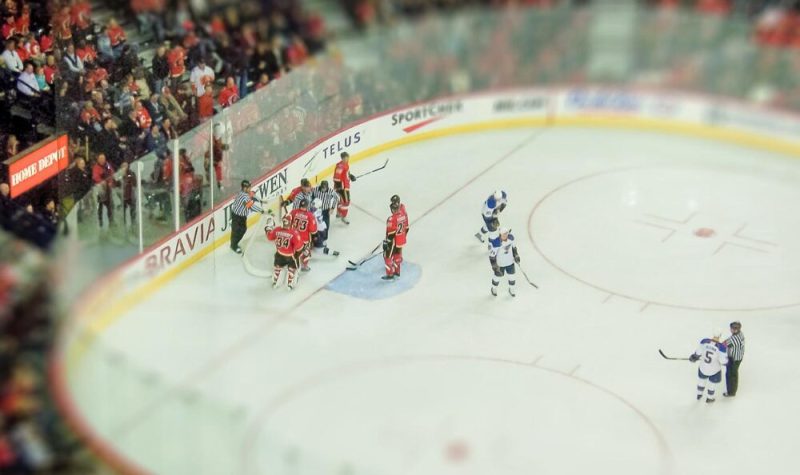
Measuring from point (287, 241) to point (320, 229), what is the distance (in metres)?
1.01

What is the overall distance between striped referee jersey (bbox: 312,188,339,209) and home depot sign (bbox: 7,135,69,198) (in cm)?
249

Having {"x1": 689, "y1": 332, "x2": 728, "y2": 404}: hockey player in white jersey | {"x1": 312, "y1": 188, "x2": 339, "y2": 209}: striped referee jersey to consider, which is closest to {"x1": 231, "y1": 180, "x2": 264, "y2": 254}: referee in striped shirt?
{"x1": 312, "y1": 188, "x2": 339, "y2": 209}: striped referee jersey

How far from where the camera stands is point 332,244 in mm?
13555

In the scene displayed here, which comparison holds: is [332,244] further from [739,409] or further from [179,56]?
[739,409]

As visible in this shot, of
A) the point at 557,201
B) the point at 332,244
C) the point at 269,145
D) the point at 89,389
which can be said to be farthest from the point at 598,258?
the point at 89,389

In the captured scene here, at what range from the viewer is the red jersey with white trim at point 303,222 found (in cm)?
1249

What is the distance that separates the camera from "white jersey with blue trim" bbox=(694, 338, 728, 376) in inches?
419

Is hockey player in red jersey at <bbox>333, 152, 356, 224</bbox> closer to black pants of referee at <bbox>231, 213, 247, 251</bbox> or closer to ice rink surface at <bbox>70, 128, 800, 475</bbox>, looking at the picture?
ice rink surface at <bbox>70, 128, 800, 475</bbox>

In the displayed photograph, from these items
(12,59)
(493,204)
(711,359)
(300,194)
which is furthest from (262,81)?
(711,359)

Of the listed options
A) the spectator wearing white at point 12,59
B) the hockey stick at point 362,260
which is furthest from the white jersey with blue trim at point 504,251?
the spectator wearing white at point 12,59

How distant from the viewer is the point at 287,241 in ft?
40.2

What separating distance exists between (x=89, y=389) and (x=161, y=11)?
Answer: 765 centimetres

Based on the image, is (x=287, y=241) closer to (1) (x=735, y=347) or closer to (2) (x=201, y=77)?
(2) (x=201, y=77)

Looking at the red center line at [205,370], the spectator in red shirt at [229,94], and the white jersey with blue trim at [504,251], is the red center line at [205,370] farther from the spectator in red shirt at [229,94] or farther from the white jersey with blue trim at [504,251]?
the spectator in red shirt at [229,94]
